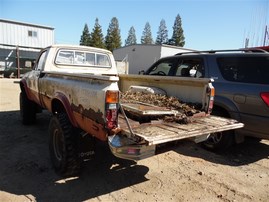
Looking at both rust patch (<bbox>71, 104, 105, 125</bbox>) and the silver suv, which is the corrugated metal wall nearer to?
the silver suv

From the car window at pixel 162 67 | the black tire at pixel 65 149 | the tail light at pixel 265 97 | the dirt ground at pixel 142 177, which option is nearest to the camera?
the dirt ground at pixel 142 177

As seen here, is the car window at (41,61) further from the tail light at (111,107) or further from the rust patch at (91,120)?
the tail light at (111,107)

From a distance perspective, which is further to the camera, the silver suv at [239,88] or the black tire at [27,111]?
the black tire at [27,111]

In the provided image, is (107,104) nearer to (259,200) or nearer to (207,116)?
(207,116)

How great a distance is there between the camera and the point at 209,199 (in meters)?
3.17

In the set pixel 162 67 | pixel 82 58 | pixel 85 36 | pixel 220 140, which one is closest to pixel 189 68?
pixel 162 67

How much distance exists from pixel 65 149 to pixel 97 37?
5733cm

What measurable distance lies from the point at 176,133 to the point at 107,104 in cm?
84

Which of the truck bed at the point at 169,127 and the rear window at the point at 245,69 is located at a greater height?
the rear window at the point at 245,69

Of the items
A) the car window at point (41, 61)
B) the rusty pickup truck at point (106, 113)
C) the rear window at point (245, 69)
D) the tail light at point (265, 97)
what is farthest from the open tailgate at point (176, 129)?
the car window at point (41, 61)

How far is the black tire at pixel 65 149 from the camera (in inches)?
132

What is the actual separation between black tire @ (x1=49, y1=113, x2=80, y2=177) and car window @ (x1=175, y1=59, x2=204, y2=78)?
124 inches

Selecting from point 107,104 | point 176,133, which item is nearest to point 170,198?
point 176,133

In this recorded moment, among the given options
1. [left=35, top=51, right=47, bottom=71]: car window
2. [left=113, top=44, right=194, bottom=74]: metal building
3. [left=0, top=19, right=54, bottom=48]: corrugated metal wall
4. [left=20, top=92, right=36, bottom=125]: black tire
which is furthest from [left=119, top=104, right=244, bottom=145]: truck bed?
[left=0, top=19, right=54, bottom=48]: corrugated metal wall
